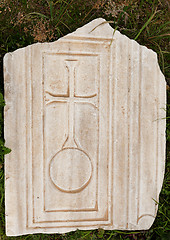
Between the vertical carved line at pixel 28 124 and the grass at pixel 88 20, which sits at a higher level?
the grass at pixel 88 20

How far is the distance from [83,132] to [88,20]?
107 centimetres

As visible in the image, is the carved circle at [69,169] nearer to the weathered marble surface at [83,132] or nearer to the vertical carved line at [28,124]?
the weathered marble surface at [83,132]

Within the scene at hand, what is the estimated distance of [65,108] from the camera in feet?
7.84

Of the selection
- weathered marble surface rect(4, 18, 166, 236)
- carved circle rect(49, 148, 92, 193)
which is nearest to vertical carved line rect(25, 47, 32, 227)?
weathered marble surface rect(4, 18, 166, 236)

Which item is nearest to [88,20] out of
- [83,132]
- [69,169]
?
[83,132]

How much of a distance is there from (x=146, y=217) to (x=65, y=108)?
3.99ft

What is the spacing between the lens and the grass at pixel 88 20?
8.41 ft

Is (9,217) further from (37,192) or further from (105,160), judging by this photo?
(105,160)

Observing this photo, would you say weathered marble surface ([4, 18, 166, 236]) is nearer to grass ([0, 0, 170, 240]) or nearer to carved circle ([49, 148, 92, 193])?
carved circle ([49, 148, 92, 193])

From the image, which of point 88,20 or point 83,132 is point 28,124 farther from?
point 88,20

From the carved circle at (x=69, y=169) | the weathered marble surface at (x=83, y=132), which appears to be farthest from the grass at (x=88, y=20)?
the carved circle at (x=69, y=169)

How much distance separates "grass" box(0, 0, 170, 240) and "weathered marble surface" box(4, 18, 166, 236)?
0.70ft

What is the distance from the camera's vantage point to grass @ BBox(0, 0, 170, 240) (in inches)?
101

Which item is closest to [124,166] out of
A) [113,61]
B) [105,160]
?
[105,160]
